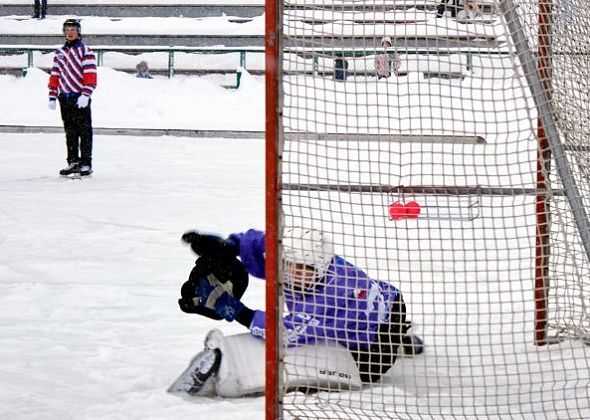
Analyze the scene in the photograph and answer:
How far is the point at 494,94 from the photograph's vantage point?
339 centimetres

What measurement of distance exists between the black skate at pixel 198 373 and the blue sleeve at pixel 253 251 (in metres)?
0.29

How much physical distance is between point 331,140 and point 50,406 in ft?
4.37

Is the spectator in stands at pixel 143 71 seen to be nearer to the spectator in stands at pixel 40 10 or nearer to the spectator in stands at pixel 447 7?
the spectator in stands at pixel 40 10

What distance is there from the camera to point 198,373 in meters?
3.62

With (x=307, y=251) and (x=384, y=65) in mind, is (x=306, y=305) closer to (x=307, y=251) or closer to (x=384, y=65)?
(x=307, y=251)

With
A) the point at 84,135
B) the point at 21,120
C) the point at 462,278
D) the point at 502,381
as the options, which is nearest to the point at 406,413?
the point at 502,381

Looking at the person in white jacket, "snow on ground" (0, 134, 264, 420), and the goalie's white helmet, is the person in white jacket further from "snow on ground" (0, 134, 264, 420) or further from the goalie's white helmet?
"snow on ground" (0, 134, 264, 420)

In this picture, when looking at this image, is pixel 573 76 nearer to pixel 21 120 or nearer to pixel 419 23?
pixel 419 23

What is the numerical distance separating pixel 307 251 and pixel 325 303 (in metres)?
0.18

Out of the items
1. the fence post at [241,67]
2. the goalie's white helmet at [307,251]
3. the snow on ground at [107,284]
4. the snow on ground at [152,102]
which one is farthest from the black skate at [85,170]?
the fence post at [241,67]

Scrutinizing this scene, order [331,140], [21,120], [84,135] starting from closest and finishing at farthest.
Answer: [331,140] → [84,135] → [21,120]

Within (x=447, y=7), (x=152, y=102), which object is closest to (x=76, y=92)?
(x=447, y=7)

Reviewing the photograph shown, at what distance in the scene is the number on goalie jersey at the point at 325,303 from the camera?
10.9 ft

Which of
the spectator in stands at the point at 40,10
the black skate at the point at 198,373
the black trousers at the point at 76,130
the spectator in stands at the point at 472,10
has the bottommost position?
the black skate at the point at 198,373
